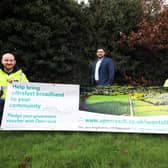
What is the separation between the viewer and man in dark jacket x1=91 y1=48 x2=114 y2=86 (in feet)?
32.8

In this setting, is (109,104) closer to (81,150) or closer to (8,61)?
(81,150)

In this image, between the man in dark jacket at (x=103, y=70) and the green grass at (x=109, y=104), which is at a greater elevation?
the man in dark jacket at (x=103, y=70)

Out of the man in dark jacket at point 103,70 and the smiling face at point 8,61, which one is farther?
the man in dark jacket at point 103,70

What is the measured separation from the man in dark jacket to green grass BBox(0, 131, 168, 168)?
237 centimetres

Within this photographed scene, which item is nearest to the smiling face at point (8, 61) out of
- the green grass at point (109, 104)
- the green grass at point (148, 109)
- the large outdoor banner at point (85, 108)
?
the large outdoor banner at point (85, 108)

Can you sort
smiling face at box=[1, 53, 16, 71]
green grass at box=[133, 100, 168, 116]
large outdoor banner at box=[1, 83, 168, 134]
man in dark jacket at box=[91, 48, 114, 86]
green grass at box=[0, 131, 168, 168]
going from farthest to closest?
1. man in dark jacket at box=[91, 48, 114, 86]
2. smiling face at box=[1, 53, 16, 71]
3. green grass at box=[133, 100, 168, 116]
4. large outdoor banner at box=[1, 83, 168, 134]
5. green grass at box=[0, 131, 168, 168]

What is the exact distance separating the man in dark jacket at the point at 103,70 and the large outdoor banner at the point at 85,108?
161cm

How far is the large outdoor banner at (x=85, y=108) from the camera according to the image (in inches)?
315

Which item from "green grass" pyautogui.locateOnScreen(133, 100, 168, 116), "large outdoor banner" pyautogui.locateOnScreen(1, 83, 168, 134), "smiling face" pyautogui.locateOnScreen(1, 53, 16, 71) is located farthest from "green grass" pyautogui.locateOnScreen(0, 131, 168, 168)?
"smiling face" pyautogui.locateOnScreen(1, 53, 16, 71)

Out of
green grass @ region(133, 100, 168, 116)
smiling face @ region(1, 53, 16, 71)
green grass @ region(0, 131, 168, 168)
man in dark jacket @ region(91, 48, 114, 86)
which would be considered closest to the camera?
green grass @ region(0, 131, 168, 168)

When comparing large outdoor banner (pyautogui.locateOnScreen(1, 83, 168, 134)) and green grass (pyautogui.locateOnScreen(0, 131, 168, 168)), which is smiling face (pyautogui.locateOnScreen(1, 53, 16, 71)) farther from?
green grass (pyautogui.locateOnScreen(0, 131, 168, 168))

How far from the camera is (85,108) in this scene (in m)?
8.24

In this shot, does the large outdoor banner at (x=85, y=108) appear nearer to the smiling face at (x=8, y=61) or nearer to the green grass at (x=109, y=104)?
the green grass at (x=109, y=104)

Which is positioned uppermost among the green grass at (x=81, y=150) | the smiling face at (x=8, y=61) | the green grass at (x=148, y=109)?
the smiling face at (x=8, y=61)
